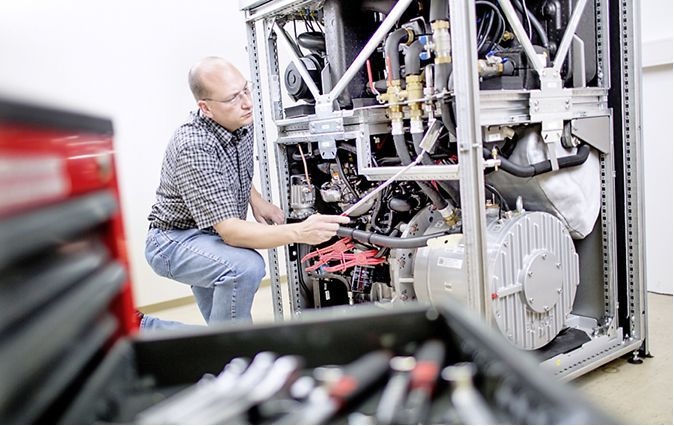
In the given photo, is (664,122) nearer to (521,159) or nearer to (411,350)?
(521,159)

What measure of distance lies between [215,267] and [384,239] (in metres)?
0.70

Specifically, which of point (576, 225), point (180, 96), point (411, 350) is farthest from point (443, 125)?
point (180, 96)

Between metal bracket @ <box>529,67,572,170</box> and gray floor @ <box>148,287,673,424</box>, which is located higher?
metal bracket @ <box>529,67,572,170</box>

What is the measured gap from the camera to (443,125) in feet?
6.64

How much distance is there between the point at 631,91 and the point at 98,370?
7.27 feet

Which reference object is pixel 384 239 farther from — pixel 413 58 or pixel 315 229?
pixel 413 58

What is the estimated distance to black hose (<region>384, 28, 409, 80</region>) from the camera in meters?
2.12

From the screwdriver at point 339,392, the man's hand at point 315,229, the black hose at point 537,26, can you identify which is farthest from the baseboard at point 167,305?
the screwdriver at point 339,392

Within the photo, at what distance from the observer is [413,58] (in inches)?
79.6

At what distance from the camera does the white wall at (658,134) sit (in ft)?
10.1

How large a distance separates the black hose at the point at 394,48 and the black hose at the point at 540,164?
0.42m

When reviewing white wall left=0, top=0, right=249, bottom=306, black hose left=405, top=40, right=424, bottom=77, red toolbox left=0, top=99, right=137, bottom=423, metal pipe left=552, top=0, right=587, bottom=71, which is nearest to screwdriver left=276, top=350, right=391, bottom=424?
red toolbox left=0, top=99, right=137, bottom=423

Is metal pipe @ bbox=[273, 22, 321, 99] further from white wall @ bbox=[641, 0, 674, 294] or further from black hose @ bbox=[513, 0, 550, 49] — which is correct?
white wall @ bbox=[641, 0, 674, 294]

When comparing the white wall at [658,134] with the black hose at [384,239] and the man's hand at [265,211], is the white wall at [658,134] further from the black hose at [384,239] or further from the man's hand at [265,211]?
the man's hand at [265,211]
